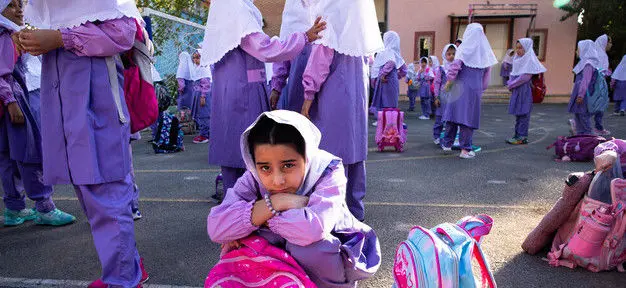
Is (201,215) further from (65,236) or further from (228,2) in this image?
(228,2)

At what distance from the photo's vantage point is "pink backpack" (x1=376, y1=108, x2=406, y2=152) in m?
7.10

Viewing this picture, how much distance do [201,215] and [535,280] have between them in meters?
2.67

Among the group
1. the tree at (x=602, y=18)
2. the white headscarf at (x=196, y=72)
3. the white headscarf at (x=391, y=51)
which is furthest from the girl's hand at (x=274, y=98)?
the tree at (x=602, y=18)

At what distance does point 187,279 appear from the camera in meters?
2.72

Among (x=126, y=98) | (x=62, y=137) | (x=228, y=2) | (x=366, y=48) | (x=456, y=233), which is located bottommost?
(x=456, y=233)

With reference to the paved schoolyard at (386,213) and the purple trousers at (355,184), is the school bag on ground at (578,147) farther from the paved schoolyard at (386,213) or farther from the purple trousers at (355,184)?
the purple trousers at (355,184)

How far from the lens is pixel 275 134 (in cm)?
173

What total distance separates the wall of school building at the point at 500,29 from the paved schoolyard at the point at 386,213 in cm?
1373

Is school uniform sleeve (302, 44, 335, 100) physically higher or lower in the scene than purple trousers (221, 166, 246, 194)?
higher

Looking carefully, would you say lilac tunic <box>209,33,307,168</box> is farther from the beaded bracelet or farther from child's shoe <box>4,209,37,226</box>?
child's shoe <box>4,209,37,226</box>

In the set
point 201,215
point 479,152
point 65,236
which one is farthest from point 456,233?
point 479,152

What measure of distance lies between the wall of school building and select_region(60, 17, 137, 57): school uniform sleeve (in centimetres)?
1853

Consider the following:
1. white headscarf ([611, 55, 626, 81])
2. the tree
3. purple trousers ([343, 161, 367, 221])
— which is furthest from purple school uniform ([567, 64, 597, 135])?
the tree

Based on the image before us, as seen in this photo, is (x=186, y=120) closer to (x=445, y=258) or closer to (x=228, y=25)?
(x=228, y=25)
